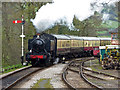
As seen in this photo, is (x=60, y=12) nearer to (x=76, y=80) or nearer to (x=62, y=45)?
(x=62, y=45)

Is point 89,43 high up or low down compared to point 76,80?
up

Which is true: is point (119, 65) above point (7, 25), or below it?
below

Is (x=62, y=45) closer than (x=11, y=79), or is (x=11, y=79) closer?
(x=11, y=79)

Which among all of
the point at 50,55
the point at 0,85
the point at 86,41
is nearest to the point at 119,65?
the point at 50,55

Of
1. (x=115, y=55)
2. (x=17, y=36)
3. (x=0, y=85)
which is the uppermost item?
(x=17, y=36)

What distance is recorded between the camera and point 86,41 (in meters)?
31.8

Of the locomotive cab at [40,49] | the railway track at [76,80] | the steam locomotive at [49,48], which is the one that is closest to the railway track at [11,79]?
the railway track at [76,80]

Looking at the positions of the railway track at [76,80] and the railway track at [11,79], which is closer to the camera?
the railway track at [76,80]

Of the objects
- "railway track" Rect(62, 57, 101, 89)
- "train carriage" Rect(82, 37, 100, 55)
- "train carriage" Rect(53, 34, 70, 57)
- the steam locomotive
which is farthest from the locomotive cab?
"train carriage" Rect(82, 37, 100, 55)

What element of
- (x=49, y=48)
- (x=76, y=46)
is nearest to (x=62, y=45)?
(x=49, y=48)

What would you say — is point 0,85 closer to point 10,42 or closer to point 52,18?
point 52,18

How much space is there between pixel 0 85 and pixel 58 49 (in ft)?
37.4

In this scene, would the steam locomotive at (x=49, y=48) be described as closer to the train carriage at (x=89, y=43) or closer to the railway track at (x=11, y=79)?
the train carriage at (x=89, y=43)

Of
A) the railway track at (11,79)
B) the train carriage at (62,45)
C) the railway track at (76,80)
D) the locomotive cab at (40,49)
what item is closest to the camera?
the railway track at (76,80)
